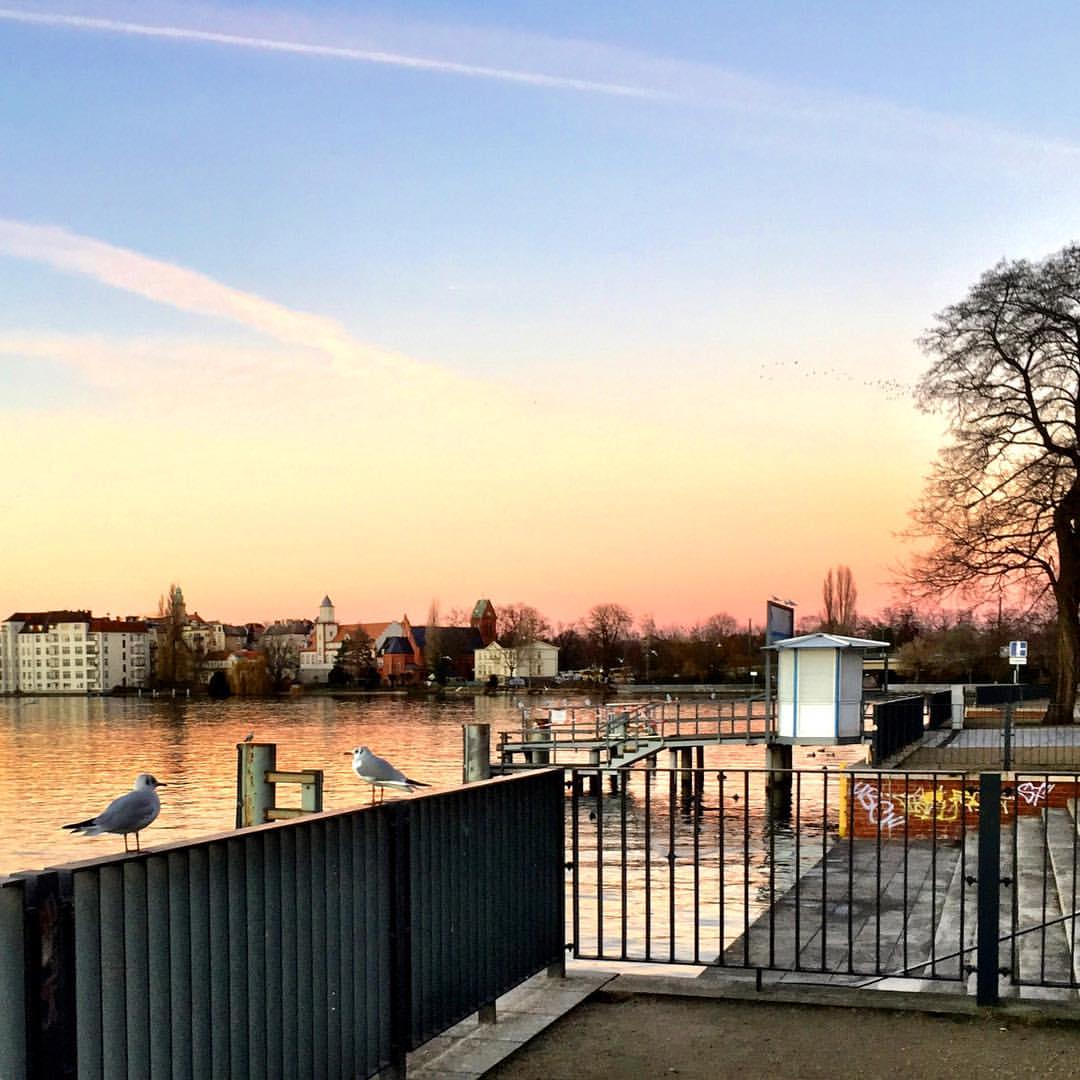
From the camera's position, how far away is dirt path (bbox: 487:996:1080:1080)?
580cm

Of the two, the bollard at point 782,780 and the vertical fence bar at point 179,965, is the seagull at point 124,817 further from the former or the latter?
the bollard at point 782,780

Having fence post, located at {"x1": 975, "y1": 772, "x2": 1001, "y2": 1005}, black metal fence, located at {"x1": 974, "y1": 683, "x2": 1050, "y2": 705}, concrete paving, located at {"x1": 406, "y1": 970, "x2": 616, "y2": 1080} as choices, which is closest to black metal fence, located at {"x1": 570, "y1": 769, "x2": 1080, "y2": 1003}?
fence post, located at {"x1": 975, "y1": 772, "x2": 1001, "y2": 1005}

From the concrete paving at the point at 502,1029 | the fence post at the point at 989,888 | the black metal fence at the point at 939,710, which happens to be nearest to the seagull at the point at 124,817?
the concrete paving at the point at 502,1029

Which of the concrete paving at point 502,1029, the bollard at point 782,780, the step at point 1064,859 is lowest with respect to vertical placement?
the bollard at point 782,780

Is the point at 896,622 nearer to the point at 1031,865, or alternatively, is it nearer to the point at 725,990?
the point at 1031,865

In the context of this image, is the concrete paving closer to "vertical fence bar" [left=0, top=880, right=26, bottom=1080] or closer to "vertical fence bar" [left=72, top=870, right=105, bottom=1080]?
"vertical fence bar" [left=72, top=870, right=105, bottom=1080]

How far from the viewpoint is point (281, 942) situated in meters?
4.77

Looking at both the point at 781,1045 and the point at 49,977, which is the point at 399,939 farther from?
the point at 49,977

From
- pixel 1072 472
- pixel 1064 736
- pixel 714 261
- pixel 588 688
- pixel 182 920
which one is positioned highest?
pixel 714 261

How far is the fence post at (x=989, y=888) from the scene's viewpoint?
6.72 meters

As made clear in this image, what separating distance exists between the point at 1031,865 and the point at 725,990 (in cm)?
956

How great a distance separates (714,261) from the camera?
28.5m

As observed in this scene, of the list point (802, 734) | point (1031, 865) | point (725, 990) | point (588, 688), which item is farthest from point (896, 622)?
point (725, 990)

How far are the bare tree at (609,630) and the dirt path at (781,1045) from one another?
6668 inches
